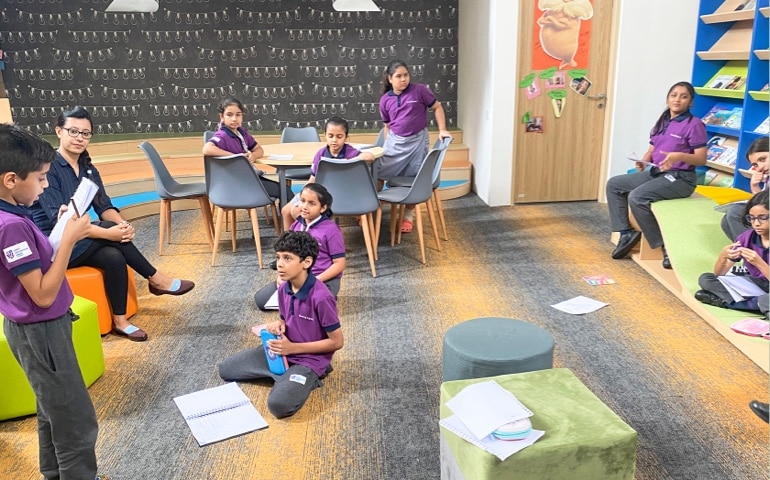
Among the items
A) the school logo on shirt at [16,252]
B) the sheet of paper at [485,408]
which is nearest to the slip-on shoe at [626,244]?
the sheet of paper at [485,408]

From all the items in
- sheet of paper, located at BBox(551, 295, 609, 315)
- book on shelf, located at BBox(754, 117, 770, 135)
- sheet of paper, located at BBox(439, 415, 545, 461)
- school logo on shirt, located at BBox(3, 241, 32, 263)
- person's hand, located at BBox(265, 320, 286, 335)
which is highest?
school logo on shirt, located at BBox(3, 241, 32, 263)

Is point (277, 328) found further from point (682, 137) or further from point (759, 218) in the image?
point (682, 137)

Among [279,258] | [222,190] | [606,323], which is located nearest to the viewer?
[279,258]

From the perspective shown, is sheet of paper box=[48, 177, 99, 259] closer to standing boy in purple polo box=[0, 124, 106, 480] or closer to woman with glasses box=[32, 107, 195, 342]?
standing boy in purple polo box=[0, 124, 106, 480]

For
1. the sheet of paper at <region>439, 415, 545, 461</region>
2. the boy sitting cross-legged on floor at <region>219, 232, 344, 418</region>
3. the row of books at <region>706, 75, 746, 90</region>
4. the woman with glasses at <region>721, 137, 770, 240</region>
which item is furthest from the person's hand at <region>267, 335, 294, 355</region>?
the row of books at <region>706, 75, 746, 90</region>

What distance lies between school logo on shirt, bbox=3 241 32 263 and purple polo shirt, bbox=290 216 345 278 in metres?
1.70

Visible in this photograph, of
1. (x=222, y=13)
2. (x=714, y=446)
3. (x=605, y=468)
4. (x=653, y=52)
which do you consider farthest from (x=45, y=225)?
(x=653, y=52)

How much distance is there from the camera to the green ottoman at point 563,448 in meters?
1.70

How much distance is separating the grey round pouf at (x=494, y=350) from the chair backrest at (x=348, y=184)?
1819mm

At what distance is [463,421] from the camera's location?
5.76 feet

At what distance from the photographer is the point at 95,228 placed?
3.12 metres

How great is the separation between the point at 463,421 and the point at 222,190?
3100mm

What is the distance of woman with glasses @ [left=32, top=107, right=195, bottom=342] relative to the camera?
310 cm

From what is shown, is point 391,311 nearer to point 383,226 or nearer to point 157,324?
point 157,324
